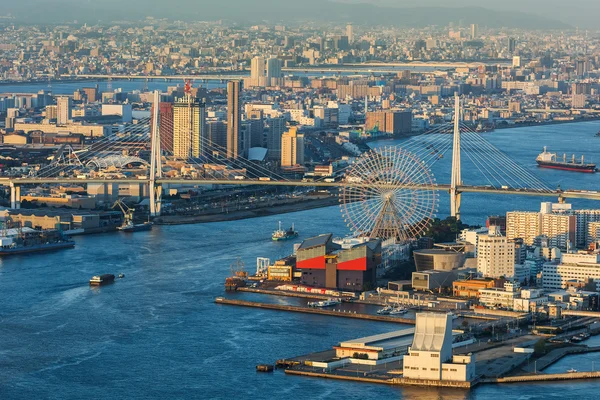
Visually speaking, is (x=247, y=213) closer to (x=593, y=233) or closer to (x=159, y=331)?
(x=593, y=233)

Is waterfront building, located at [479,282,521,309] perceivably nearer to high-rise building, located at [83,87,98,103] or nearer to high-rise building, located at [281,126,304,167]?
high-rise building, located at [281,126,304,167]

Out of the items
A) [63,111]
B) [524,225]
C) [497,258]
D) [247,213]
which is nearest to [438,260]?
[497,258]

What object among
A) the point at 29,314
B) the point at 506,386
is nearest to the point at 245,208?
the point at 29,314

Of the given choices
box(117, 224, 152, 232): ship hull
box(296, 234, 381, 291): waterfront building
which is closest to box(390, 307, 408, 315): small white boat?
box(296, 234, 381, 291): waterfront building

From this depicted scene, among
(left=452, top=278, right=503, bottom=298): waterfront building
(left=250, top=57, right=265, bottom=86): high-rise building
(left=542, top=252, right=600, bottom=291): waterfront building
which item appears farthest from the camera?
(left=250, top=57, right=265, bottom=86): high-rise building

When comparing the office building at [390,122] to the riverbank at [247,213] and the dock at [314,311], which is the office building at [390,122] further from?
the dock at [314,311]

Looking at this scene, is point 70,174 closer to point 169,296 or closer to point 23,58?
point 169,296
